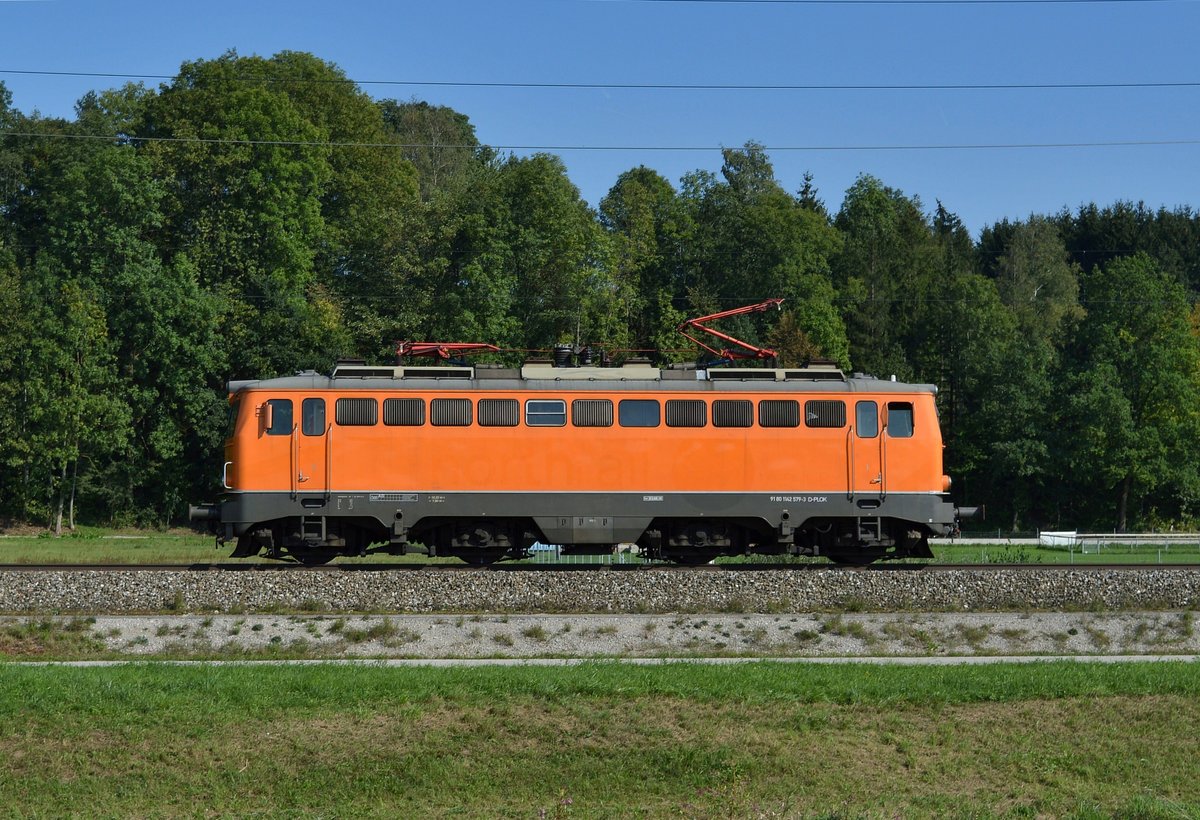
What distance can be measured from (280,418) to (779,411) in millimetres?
10512

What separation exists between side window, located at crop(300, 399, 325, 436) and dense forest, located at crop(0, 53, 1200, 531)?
31.0 meters

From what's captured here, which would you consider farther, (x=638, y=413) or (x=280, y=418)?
(x=638, y=413)

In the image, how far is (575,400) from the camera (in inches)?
1091

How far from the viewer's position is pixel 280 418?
2739 cm

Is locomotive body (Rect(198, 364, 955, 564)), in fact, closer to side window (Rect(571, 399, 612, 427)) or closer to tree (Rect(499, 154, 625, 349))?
side window (Rect(571, 399, 612, 427))

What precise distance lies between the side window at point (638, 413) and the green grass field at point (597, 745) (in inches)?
458

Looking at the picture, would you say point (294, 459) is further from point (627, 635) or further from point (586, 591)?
point (627, 635)

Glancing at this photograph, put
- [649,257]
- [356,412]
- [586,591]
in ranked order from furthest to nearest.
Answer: [649,257] → [356,412] → [586,591]

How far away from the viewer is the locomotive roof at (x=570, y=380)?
2767 centimetres

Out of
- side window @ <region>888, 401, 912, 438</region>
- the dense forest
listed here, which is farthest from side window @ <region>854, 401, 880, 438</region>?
the dense forest

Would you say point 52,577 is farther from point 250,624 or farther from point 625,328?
point 625,328

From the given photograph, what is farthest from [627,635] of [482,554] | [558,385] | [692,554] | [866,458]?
[866,458]

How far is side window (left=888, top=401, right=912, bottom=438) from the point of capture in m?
28.0

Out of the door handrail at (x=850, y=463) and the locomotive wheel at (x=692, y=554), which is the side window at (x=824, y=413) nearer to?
the door handrail at (x=850, y=463)
